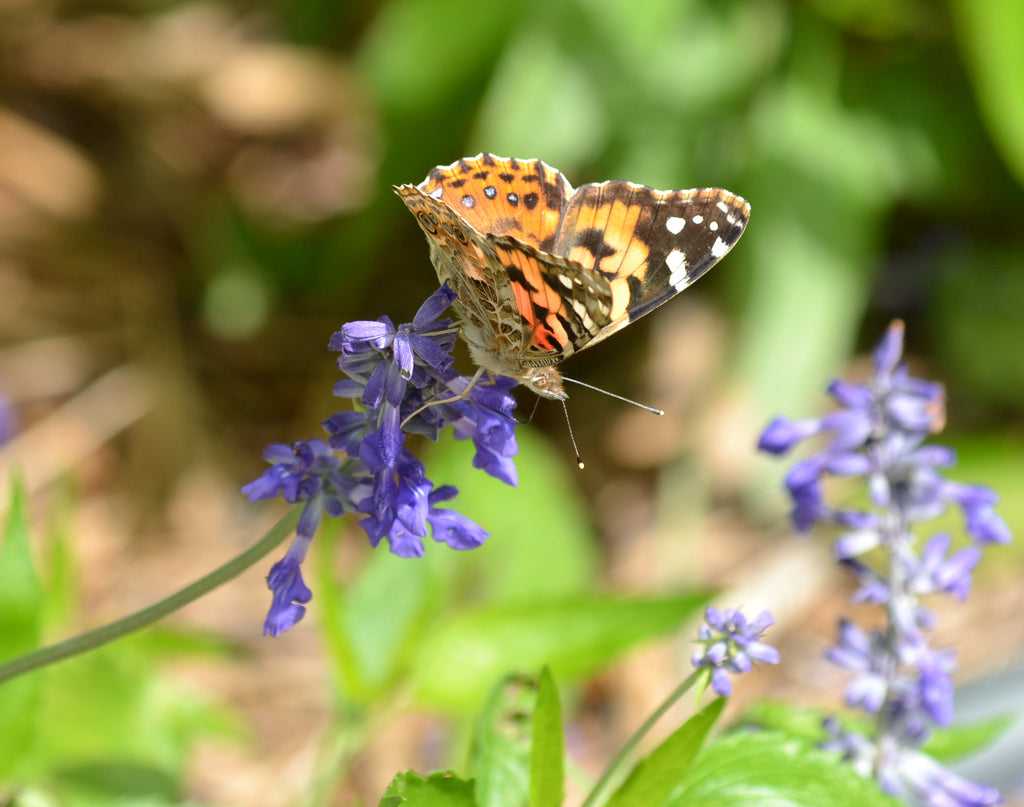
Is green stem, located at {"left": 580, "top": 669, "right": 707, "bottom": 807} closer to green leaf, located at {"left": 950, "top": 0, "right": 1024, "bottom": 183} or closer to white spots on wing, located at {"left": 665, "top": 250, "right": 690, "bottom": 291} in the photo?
white spots on wing, located at {"left": 665, "top": 250, "right": 690, "bottom": 291}

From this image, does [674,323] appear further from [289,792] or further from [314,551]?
[289,792]

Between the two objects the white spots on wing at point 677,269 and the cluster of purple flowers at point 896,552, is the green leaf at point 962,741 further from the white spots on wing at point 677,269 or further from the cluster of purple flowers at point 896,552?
the white spots on wing at point 677,269

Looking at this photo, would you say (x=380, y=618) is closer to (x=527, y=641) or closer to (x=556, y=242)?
(x=527, y=641)

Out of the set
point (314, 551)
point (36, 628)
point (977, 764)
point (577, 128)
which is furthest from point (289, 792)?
point (577, 128)

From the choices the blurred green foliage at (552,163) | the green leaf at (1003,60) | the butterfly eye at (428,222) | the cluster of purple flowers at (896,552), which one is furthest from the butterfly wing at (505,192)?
the green leaf at (1003,60)

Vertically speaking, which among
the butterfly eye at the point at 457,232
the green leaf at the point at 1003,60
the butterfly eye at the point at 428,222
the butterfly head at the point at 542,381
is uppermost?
the green leaf at the point at 1003,60

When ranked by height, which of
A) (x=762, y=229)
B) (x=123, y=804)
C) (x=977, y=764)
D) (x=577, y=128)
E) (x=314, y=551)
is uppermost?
(x=577, y=128)
